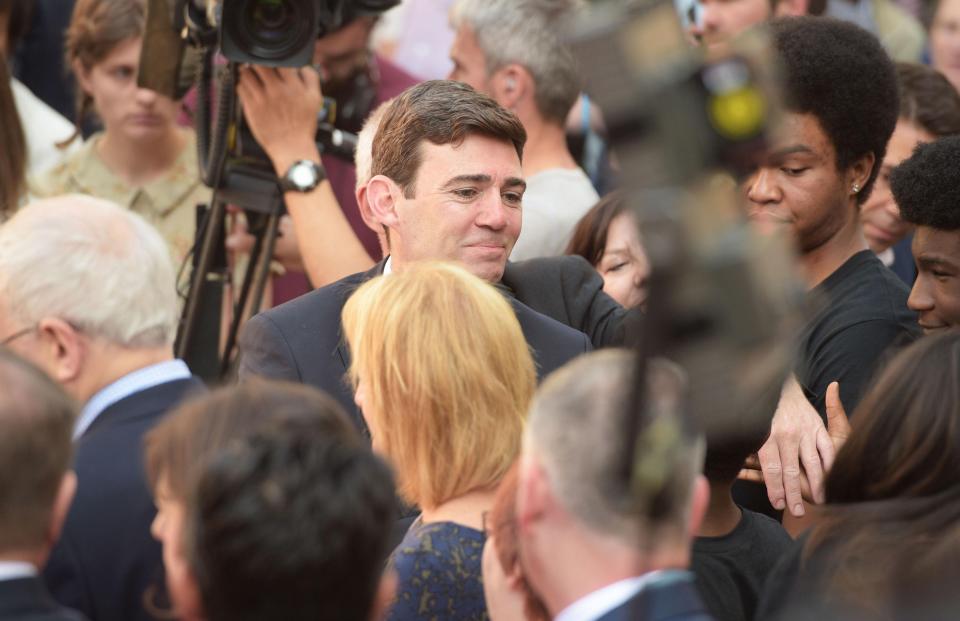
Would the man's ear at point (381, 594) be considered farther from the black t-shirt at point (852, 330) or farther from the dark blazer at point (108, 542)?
the black t-shirt at point (852, 330)

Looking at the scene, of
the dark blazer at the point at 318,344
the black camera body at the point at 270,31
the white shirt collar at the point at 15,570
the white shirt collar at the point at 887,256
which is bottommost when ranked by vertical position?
the white shirt collar at the point at 887,256

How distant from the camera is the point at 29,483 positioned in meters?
1.97

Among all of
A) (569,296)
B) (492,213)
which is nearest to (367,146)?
(492,213)

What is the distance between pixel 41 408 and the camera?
2018 millimetres

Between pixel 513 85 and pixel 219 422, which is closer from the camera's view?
pixel 219 422

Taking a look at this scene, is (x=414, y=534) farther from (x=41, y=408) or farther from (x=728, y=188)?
(x=728, y=188)

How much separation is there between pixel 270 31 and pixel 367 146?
0.45m

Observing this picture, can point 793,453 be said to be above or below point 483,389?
below

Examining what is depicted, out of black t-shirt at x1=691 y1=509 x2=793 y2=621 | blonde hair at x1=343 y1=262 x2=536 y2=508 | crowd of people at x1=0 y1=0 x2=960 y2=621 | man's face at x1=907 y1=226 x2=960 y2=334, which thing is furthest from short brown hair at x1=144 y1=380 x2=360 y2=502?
man's face at x1=907 y1=226 x2=960 y2=334

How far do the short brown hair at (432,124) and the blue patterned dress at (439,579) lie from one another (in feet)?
4.00

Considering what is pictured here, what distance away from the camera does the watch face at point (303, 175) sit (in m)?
3.94

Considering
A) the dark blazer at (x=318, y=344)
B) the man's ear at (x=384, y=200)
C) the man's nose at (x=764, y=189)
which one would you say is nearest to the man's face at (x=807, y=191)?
the man's nose at (x=764, y=189)

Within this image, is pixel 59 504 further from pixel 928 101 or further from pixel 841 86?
pixel 928 101

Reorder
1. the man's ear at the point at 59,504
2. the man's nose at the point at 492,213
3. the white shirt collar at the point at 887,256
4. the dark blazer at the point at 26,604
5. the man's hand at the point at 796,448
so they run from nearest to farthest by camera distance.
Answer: the dark blazer at the point at 26,604
the man's ear at the point at 59,504
the man's hand at the point at 796,448
the man's nose at the point at 492,213
the white shirt collar at the point at 887,256
